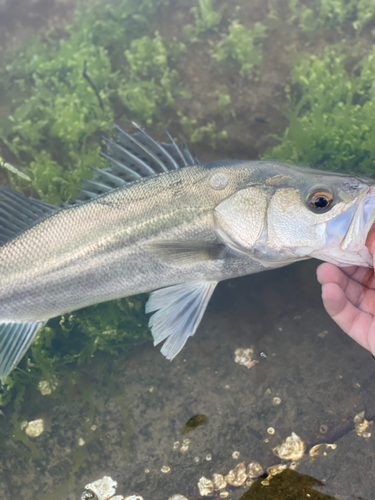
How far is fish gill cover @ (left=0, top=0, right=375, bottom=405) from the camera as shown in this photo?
10.4ft

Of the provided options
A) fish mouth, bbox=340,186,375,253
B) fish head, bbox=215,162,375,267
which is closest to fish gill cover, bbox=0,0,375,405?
fish head, bbox=215,162,375,267

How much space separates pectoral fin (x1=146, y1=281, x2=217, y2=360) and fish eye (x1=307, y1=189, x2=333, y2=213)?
84 cm

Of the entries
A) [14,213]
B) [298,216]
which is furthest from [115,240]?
[298,216]

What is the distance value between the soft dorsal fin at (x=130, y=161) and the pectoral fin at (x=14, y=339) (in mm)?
1033

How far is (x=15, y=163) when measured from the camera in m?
3.69

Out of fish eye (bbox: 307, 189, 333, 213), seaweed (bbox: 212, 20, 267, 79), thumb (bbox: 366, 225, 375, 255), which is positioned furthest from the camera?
seaweed (bbox: 212, 20, 267, 79)

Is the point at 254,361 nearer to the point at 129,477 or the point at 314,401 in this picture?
the point at 314,401

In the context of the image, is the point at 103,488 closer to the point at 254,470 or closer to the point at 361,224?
the point at 254,470

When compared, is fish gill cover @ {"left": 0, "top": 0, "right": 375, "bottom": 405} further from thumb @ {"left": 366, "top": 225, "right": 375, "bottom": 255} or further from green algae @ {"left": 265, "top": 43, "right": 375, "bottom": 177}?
thumb @ {"left": 366, "top": 225, "right": 375, "bottom": 255}

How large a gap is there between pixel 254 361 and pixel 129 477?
1.23m

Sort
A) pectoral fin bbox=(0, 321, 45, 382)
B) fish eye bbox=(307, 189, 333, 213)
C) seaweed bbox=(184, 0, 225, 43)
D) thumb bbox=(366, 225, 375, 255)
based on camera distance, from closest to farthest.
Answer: thumb bbox=(366, 225, 375, 255)
fish eye bbox=(307, 189, 333, 213)
pectoral fin bbox=(0, 321, 45, 382)
seaweed bbox=(184, 0, 225, 43)

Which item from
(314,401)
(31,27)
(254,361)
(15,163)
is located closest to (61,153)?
(15,163)

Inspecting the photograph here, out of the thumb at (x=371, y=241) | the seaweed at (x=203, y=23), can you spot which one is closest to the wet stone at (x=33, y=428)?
the thumb at (x=371, y=241)

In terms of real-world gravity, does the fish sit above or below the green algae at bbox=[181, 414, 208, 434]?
above
